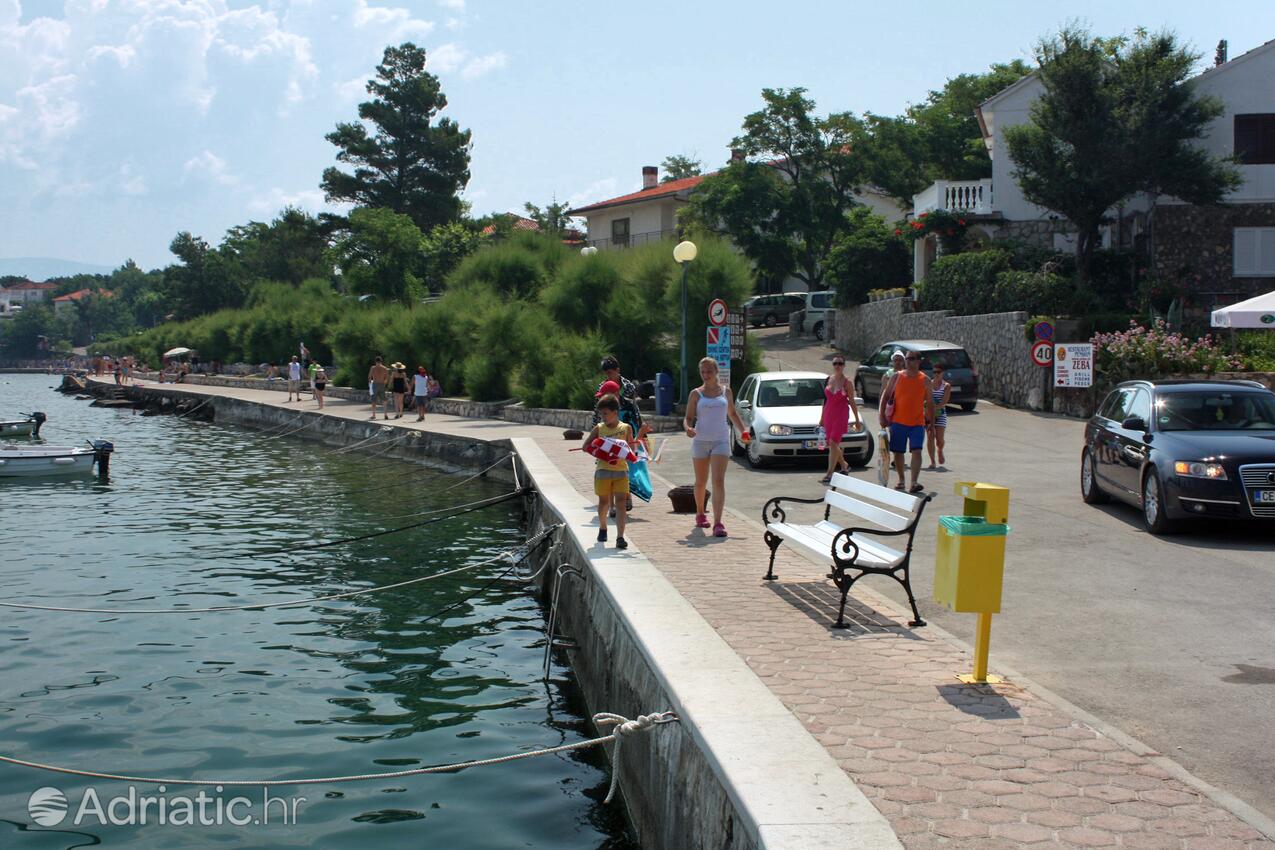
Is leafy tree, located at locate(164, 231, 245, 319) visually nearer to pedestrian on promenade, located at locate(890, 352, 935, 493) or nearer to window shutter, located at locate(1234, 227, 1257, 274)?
window shutter, located at locate(1234, 227, 1257, 274)

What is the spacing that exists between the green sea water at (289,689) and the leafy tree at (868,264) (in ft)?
90.4

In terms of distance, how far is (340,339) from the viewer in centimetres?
4619

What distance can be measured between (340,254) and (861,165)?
26.7m

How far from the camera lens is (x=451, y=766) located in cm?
633

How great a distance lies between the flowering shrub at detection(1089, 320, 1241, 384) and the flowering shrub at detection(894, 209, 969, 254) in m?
11.2

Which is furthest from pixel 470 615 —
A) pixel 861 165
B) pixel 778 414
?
pixel 861 165

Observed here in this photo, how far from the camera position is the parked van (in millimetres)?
46141

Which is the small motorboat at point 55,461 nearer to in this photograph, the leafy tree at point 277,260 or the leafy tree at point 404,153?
the leafy tree at point 404,153

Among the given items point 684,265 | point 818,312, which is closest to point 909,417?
point 684,265

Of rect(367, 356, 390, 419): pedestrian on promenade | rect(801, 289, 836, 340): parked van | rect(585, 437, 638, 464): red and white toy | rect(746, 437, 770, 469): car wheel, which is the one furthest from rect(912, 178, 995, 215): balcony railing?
rect(585, 437, 638, 464): red and white toy

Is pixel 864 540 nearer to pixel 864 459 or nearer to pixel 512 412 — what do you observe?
pixel 864 459

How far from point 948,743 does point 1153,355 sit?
21549 millimetres

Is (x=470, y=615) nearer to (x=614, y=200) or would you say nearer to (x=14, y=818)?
(x=14, y=818)

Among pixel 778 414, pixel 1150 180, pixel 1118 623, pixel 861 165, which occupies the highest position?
pixel 861 165
